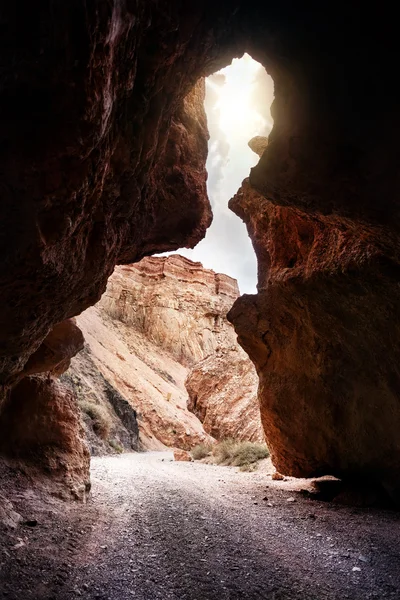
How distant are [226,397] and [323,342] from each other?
14670 mm

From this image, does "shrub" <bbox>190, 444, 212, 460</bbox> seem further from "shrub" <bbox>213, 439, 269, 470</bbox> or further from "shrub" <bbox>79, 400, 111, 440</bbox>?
"shrub" <bbox>79, 400, 111, 440</bbox>

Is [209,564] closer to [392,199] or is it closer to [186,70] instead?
[392,199]

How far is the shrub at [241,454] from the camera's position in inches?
557

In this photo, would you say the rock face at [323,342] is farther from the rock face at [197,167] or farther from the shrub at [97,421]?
the shrub at [97,421]

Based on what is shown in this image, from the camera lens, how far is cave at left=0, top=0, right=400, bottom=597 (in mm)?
2777

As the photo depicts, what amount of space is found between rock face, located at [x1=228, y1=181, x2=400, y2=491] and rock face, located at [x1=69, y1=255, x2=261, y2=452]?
36.7ft

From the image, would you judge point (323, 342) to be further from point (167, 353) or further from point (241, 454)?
point (167, 353)

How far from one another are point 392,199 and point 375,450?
4.81 m


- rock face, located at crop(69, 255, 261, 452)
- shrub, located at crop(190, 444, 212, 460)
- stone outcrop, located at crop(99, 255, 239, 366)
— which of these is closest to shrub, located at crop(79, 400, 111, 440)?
rock face, located at crop(69, 255, 261, 452)

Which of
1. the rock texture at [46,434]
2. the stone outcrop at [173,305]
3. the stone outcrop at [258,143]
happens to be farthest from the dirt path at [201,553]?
the stone outcrop at [173,305]

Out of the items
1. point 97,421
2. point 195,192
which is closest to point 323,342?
point 195,192

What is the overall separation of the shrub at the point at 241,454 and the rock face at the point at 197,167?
7.20 meters

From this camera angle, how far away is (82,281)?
4.79 meters

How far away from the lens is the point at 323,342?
710 cm
